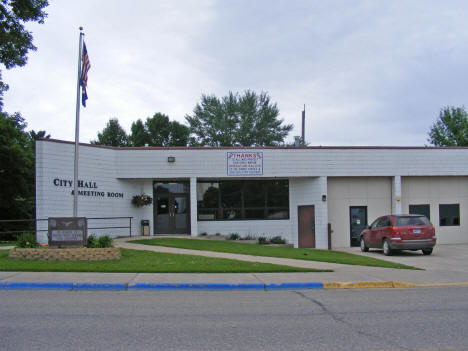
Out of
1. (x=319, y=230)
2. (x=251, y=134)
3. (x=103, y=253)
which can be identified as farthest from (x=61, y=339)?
(x=251, y=134)

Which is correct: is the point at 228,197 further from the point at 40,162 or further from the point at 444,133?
the point at 444,133

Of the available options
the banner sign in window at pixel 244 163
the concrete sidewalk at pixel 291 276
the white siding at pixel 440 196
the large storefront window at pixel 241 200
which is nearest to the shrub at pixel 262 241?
the large storefront window at pixel 241 200

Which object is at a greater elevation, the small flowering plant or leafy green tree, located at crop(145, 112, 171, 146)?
leafy green tree, located at crop(145, 112, 171, 146)

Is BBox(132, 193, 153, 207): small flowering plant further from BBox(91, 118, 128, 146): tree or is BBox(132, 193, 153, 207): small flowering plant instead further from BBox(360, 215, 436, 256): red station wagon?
BBox(91, 118, 128, 146): tree

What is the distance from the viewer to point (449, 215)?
984 inches

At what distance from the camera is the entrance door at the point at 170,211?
77.8 feet

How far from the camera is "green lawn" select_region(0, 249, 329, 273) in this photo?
12.3 meters

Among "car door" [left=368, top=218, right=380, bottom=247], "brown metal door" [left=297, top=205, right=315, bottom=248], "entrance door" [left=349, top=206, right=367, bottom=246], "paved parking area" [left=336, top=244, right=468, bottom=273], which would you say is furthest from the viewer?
"entrance door" [left=349, top=206, right=367, bottom=246]

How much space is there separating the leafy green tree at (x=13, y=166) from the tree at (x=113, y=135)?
1973 centimetres

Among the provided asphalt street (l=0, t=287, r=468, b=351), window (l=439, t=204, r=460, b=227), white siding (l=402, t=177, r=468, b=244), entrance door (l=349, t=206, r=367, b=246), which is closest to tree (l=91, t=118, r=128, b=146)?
entrance door (l=349, t=206, r=367, b=246)

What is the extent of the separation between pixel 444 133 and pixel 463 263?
37.5 m

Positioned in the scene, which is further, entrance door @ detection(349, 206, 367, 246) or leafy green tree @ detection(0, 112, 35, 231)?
leafy green tree @ detection(0, 112, 35, 231)

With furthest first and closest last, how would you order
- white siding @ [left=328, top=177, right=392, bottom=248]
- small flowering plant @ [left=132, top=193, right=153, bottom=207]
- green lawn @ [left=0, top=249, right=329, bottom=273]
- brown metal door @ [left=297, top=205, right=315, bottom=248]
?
white siding @ [left=328, top=177, right=392, bottom=248]
brown metal door @ [left=297, top=205, right=315, bottom=248]
small flowering plant @ [left=132, top=193, right=153, bottom=207]
green lawn @ [left=0, top=249, right=329, bottom=273]

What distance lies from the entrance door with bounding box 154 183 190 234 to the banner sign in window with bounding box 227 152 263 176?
9.26ft
